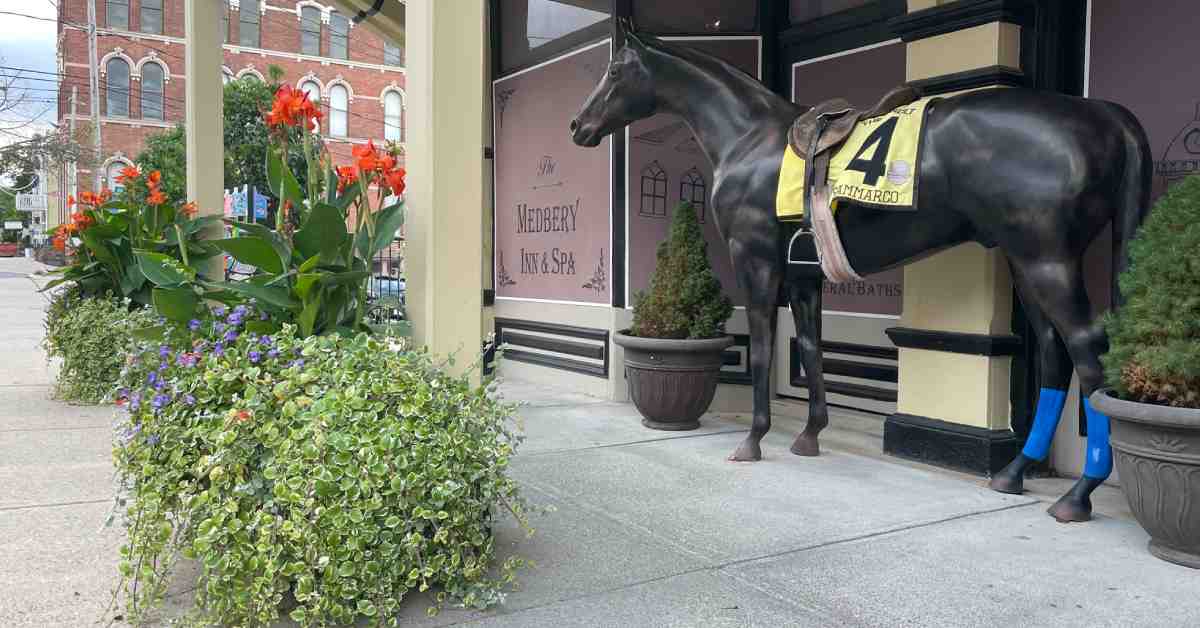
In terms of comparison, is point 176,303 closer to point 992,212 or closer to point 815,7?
point 992,212

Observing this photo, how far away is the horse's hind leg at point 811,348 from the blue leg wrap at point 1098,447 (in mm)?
1562

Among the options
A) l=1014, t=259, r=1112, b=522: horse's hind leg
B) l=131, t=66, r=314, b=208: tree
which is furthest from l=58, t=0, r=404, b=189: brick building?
l=1014, t=259, r=1112, b=522: horse's hind leg

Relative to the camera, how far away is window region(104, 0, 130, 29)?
40.7m

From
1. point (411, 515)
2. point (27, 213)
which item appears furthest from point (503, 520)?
point (27, 213)

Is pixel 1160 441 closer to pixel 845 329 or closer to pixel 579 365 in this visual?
pixel 845 329

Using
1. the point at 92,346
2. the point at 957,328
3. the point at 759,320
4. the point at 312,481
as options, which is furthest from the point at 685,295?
the point at 92,346

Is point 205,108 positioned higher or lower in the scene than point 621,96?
higher

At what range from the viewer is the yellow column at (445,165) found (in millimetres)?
3441

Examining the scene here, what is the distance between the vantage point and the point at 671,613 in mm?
2838

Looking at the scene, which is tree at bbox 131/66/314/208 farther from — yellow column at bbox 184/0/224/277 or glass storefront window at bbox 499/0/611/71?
yellow column at bbox 184/0/224/277

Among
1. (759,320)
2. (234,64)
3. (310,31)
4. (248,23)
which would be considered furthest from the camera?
(310,31)

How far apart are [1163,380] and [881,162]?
1.53m

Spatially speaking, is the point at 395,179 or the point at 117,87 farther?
the point at 117,87

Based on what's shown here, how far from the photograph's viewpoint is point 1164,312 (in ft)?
10.6
